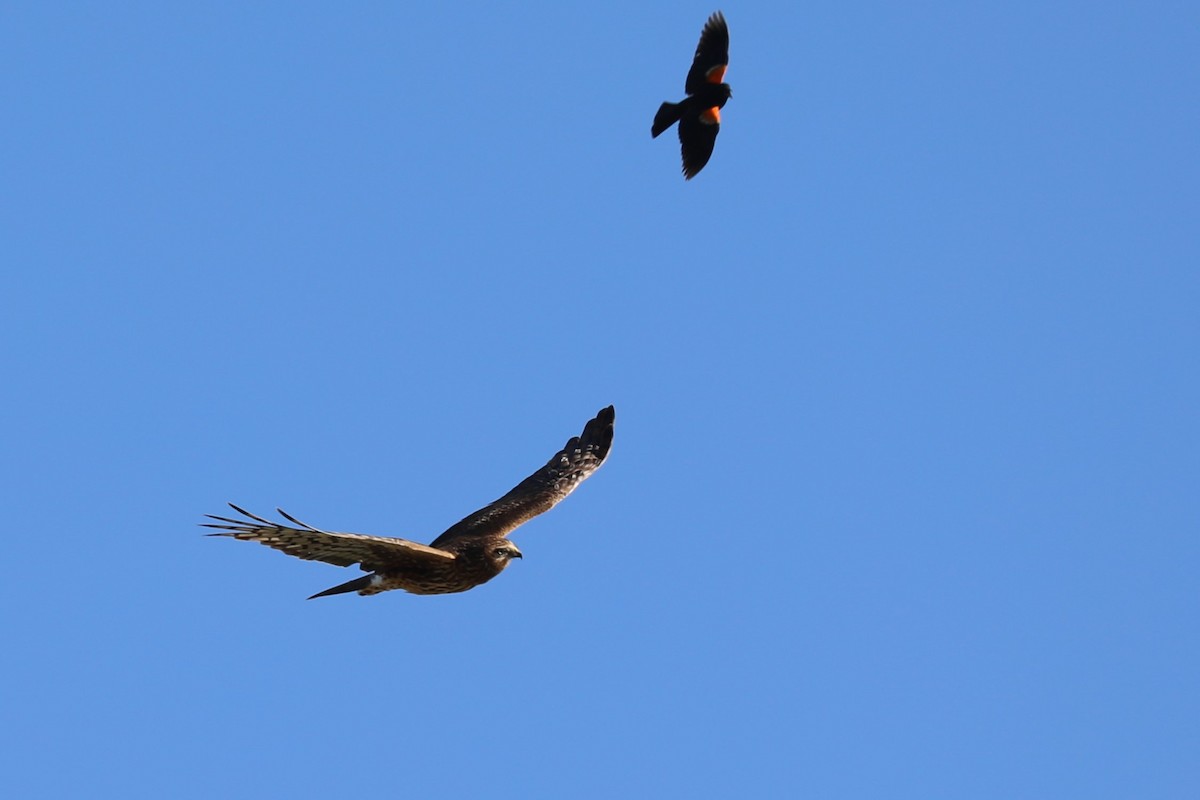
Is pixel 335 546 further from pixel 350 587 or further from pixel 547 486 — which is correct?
pixel 547 486

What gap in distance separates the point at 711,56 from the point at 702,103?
0.47 m

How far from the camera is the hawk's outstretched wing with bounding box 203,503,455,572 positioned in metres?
11.1

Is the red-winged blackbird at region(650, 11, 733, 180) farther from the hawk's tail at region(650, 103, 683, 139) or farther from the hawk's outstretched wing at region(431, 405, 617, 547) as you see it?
the hawk's outstretched wing at region(431, 405, 617, 547)

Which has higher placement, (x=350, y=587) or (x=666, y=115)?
(x=666, y=115)

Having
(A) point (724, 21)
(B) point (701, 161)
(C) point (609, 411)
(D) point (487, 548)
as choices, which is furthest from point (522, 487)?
(A) point (724, 21)

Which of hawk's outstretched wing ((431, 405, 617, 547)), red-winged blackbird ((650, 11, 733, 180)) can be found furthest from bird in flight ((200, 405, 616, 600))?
red-winged blackbird ((650, 11, 733, 180))

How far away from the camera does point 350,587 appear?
1234cm

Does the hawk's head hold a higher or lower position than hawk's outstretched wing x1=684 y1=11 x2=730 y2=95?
lower

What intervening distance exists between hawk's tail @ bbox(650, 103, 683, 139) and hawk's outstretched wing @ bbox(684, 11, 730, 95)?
20 centimetres

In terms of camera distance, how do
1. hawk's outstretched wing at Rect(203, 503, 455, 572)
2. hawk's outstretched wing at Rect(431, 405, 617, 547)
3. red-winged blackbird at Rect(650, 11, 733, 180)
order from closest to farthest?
hawk's outstretched wing at Rect(203, 503, 455, 572) → hawk's outstretched wing at Rect(431, 405, 617, 547) → red-winged blackbird at Rect(650, 11, 733, 180)

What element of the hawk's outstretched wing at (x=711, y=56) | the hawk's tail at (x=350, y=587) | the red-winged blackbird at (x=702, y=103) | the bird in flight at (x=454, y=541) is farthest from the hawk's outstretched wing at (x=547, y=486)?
the hawk's outstretched wing at (x=711, y=56)

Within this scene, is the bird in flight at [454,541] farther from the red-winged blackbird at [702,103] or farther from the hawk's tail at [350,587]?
the red-winged blackbird at [702,103]

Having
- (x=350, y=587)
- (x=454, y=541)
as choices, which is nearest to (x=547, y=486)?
(x=454, y=541)

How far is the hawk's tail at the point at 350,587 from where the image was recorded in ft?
40.0
